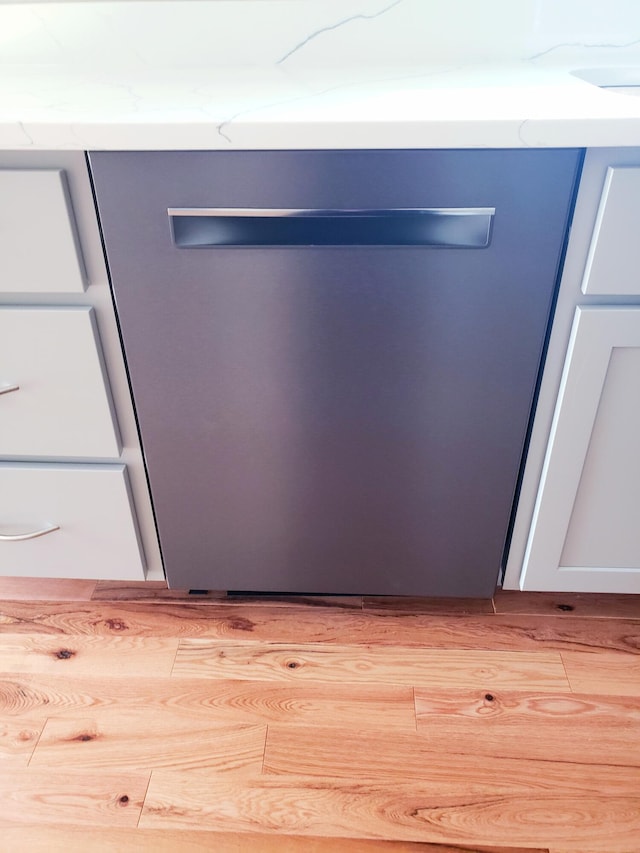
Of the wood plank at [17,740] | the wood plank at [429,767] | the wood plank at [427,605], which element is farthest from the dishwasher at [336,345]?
the wood plank at [17,740]

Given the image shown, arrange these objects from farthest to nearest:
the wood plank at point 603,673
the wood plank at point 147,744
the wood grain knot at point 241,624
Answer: the wood grain knot at point 241,624 < the wood plank at point 603,673 < the wood plank at point 147,744

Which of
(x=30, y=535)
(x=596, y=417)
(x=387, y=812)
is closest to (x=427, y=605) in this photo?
(x=387, y=812)

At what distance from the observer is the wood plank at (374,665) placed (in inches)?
46.8

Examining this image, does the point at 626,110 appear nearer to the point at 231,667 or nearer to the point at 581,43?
the point at 581,43

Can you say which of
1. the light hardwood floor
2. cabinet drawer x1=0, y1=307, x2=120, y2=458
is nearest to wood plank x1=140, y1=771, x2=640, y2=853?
the light hardwood floor

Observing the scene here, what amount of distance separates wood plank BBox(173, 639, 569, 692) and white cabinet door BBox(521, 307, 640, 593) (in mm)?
157

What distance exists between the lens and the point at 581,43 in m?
1.20

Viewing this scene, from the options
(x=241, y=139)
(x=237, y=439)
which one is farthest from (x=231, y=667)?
(x=241, y=139)

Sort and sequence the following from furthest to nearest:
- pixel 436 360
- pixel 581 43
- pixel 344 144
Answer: pixel 581 43, pixel 436 360, pixel 344 144

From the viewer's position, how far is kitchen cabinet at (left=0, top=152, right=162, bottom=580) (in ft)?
2.90

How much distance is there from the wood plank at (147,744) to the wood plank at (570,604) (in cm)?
55

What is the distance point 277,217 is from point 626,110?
1.49 feet

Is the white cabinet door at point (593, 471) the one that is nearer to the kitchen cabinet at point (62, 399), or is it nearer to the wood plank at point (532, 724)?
the wood plank at point (532, 724)

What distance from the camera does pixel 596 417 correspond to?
1010 millimetres
